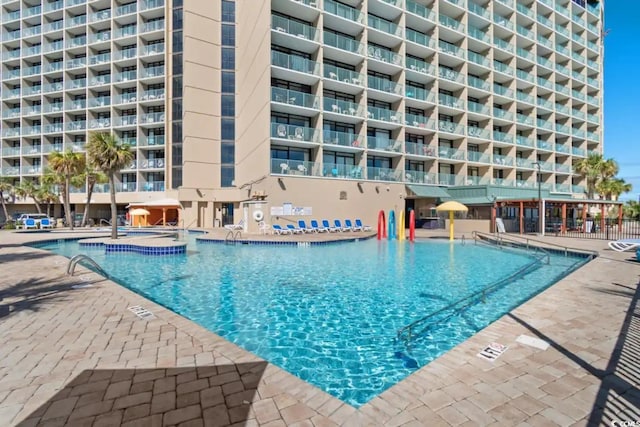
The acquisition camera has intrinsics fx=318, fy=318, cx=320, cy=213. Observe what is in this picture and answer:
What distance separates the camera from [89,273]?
28.2ft

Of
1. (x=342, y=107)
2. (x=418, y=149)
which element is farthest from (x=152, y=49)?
(x=418, y=149)

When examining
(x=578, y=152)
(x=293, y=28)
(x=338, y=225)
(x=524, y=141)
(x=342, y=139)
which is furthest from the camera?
(x=578, y=152)

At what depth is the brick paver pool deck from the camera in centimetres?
259

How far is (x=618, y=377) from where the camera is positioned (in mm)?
3189

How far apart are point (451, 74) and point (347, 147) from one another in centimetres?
1380

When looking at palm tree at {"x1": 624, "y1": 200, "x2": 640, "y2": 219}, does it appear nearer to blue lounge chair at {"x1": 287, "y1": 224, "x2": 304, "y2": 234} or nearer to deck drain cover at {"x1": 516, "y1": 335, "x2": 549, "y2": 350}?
blue lounge chair at {"x1": 287, "y1": 224, "x2": 304, "y2": 234}

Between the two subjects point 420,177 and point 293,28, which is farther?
point 420,177

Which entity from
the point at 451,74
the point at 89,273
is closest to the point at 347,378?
the point at 89,273

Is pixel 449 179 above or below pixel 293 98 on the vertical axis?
below

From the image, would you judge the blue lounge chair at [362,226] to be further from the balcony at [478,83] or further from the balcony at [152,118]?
the balcony at [152,118]

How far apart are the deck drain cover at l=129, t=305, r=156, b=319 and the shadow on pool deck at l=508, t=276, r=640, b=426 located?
5.52m

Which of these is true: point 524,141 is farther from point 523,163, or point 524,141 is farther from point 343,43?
point 343,43

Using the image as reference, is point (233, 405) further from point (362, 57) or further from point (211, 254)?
point (362, 57)

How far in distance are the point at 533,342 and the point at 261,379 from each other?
337 cm
